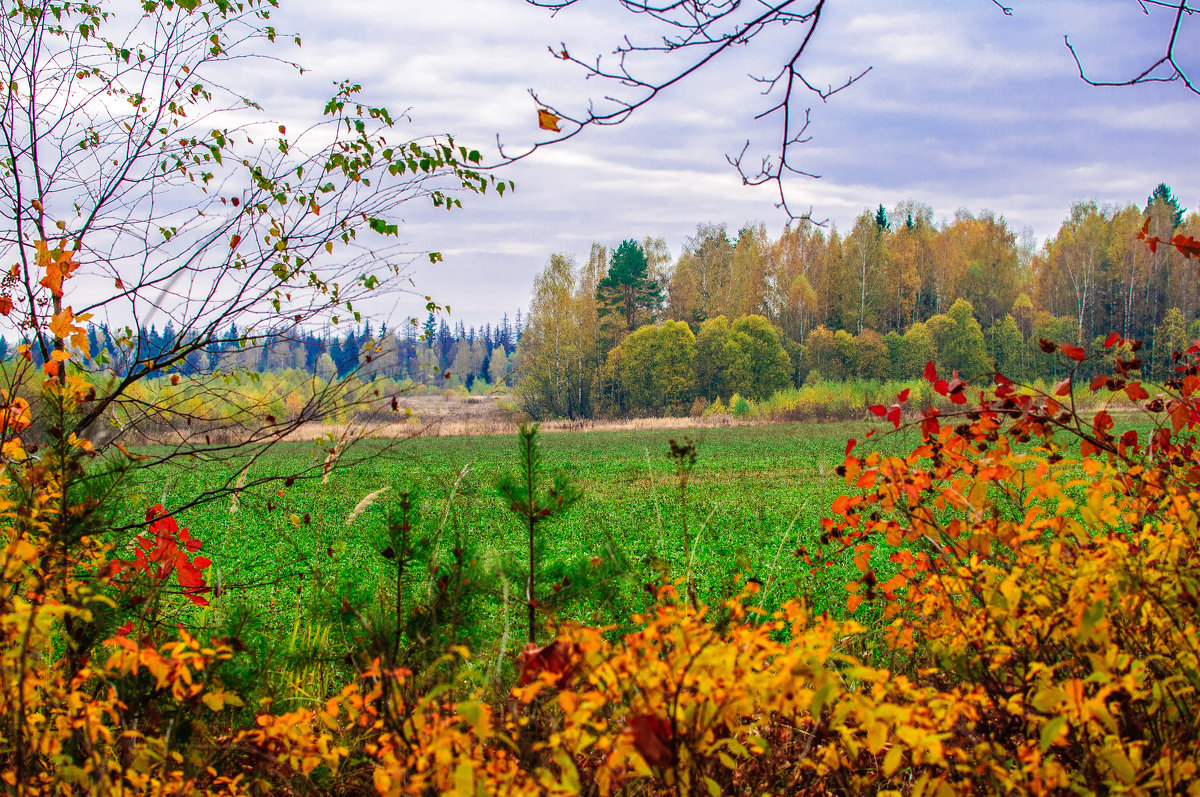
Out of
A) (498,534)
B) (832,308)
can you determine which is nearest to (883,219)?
(832,308)

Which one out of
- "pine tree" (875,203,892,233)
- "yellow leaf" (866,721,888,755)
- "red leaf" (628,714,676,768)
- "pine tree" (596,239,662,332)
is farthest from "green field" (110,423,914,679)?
"pine tree" (875,203,892,233)

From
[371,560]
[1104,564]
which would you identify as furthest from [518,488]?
[371,560]

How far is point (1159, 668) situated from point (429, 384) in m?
2.57

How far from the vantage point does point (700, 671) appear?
50.4 inches

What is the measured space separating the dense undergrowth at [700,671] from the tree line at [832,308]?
34.5 meters

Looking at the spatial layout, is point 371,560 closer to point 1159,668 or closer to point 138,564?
point 138,564

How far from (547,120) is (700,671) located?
1.43 metres

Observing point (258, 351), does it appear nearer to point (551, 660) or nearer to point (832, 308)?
point (551, 660)

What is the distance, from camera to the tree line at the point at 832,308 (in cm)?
3778

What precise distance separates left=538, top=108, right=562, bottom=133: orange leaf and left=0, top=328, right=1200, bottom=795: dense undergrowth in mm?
930

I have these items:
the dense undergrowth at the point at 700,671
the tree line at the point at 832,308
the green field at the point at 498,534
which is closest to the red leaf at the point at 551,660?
the dense undergrowth at the point at 700,671

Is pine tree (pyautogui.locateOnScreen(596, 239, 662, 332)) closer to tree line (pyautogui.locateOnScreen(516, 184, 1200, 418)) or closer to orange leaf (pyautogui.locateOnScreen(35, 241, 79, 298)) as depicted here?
tree line (pyautogui.locateOnScreen(516, 184, 1200, 418))

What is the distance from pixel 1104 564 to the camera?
5.14 ft

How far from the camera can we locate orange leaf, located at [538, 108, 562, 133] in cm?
198
